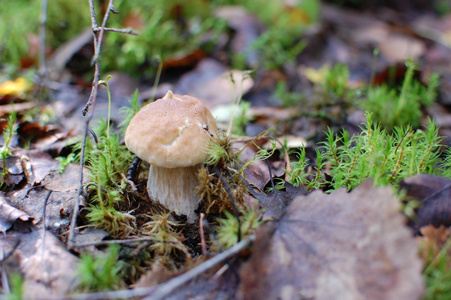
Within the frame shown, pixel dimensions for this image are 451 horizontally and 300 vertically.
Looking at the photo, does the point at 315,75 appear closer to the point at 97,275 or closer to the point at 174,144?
the point at 174,144

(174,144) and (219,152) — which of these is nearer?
(174,144)

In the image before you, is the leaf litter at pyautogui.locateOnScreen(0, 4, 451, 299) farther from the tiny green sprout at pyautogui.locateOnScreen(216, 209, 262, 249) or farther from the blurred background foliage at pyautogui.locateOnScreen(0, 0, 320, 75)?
the blurred background foliage at pyautogui.locateOnScreen(0, 0, 320, 75)

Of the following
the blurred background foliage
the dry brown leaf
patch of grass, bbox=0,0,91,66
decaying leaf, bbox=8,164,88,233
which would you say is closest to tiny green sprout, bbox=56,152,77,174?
decaying leaf, bbox=8,164,88,233

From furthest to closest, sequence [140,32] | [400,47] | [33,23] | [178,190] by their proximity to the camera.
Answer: [400,47], [33,23], [140,32], [178,190]

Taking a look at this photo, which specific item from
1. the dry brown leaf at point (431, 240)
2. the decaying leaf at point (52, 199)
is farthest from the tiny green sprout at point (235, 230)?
the decaying leaf at point (52, 199)

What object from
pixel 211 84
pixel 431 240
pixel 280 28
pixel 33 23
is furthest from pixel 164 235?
pixel 33 23

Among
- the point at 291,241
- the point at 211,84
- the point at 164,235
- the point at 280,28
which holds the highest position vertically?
the point at 280,28

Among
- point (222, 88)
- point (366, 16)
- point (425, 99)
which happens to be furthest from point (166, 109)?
point (366, 16)

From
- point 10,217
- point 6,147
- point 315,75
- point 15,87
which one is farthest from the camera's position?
point 315,75
